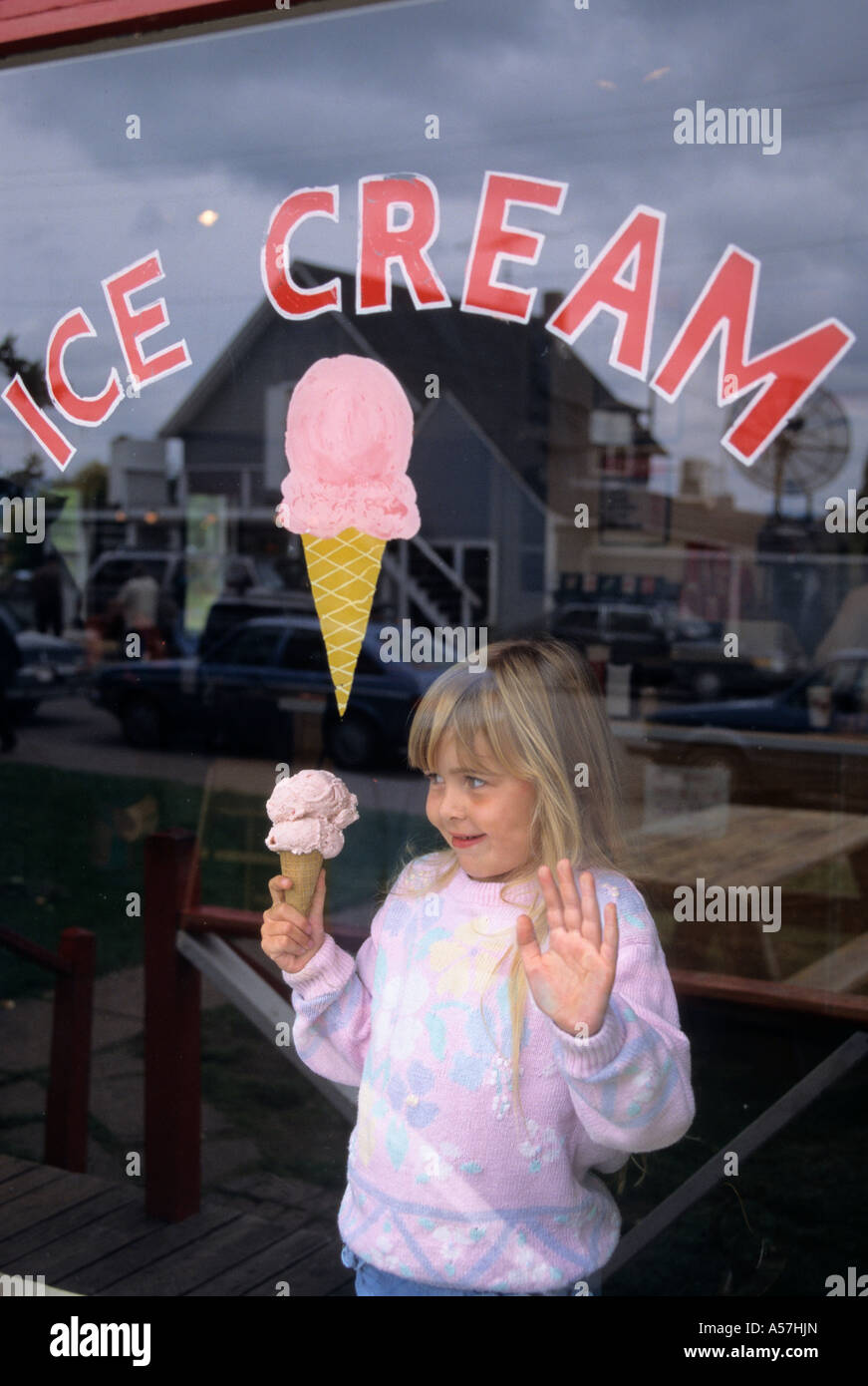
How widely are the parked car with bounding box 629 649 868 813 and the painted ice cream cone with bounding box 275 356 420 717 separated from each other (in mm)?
2794

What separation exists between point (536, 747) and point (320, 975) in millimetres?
434

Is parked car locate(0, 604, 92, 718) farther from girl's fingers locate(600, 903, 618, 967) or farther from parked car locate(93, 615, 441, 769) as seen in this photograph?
girl's fingers locate(600, 903, 618, 967)

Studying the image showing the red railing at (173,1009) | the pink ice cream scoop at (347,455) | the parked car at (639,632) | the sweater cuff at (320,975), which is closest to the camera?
the sweater cuff at (320,975)

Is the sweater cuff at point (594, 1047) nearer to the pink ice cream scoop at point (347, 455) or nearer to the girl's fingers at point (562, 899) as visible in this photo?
the girl's fingers at point (562, 899)

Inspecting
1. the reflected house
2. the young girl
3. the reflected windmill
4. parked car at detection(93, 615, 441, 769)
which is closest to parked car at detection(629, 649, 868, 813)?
the reflected house

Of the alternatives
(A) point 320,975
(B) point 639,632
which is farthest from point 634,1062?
→ (B) point 639,632

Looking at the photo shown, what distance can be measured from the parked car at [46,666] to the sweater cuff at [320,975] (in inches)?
125

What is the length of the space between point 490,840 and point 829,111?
2.04 meters

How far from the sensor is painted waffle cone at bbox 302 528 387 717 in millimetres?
2418

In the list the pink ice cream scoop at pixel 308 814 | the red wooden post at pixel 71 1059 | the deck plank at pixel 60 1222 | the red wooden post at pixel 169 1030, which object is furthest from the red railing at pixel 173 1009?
the pink ice cream scoop at pixel 308 814

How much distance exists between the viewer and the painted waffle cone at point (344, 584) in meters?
2.42

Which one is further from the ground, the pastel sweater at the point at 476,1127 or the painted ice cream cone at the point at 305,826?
the painted ice cream cone at the point at 305,826

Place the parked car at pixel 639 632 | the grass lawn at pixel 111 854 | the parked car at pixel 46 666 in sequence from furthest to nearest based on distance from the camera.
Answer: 1. the parked car at pixel 639 632
2. the parked car at pixel 46 666
3. the grass lawn at pixel 111 854

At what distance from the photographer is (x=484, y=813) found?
167 cm
